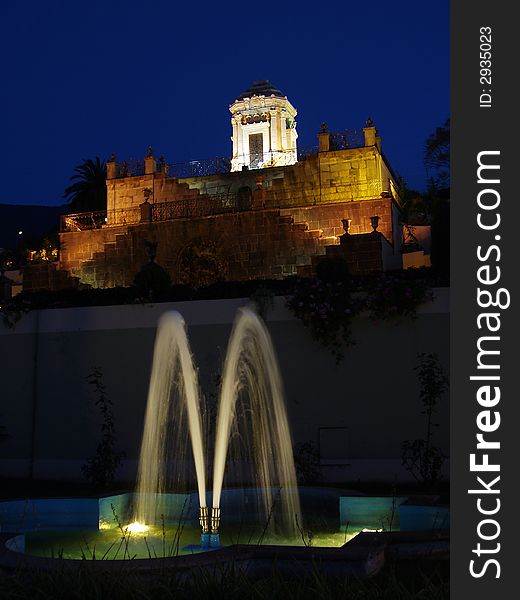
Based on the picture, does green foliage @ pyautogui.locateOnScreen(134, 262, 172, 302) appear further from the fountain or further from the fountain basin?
the fountain basin

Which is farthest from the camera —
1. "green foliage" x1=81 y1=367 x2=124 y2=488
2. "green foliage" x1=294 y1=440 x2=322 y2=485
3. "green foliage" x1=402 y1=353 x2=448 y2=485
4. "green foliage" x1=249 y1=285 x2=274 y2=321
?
"green foliage" x1=249 y1=285 x2=274 y2=321

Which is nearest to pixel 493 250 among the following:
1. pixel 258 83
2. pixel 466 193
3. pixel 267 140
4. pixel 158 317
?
pixel 466 193

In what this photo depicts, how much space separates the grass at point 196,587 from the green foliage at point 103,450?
569cm

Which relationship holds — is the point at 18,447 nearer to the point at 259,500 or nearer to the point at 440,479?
the point at 259,500

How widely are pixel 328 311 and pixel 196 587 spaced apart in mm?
6560

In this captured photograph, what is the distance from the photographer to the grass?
4348 mm

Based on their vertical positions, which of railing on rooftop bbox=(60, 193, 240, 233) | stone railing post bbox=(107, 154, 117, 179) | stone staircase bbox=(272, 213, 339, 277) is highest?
stone railing post bbox=(107, 154, 117, 179)

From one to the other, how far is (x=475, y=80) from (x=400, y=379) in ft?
25.1

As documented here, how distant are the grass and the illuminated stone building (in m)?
12.2

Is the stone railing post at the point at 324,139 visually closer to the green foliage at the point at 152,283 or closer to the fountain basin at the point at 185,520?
the green foliage at the point at 152,283

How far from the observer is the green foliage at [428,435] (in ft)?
31.9

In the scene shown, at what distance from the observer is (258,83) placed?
31875mm

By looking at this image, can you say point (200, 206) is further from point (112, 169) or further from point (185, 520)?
point (185, 520)

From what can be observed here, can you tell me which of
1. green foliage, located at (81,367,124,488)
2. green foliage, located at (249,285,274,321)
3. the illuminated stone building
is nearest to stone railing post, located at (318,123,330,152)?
the illuminated stone building
